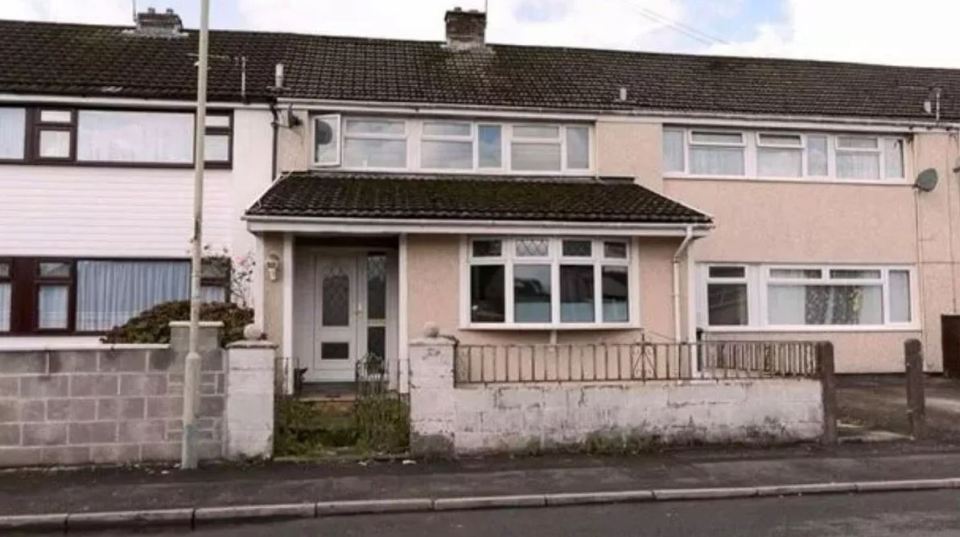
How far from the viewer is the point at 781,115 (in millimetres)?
15172

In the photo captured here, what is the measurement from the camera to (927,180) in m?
15.4

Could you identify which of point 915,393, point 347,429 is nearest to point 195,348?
point 347,429

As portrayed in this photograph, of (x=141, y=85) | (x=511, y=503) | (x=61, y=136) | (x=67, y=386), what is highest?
(x=141, y=85)

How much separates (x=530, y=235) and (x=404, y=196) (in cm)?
216

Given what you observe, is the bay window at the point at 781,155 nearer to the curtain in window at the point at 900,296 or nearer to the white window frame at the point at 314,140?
the curtain in window at the point at 900,296

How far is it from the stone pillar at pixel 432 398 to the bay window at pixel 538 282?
11.9 ft

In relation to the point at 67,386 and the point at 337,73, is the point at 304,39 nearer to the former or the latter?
the point at 337,73

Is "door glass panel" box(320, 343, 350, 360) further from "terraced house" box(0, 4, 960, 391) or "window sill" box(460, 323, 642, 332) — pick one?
"window sill" box(460, 323, 642, 332)

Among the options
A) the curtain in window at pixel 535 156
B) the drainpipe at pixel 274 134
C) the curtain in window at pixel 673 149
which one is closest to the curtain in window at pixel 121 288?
the drainpipe at pixel 274 134

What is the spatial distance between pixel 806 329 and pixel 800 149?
11.5ft

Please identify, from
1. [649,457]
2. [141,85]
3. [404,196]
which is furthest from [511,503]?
[141,85]

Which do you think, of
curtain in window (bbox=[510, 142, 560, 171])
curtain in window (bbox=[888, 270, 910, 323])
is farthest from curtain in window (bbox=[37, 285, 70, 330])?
curtain in window (bbox=[888, 270, 910, 323])

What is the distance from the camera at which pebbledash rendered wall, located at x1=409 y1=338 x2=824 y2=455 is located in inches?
356

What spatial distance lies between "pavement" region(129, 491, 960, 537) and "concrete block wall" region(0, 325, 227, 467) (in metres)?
2.33
